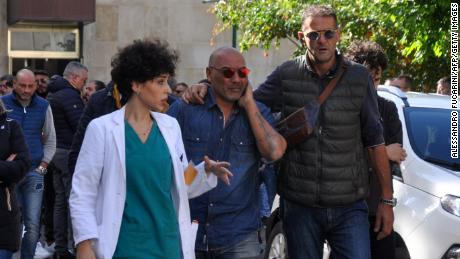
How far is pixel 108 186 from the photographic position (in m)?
5.11

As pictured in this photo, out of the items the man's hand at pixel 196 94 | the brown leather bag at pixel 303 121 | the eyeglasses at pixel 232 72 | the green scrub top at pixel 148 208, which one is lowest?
the green scrub top at pixel 148 208

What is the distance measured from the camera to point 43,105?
10.9 metres

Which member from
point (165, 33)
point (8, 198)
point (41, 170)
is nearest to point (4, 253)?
point (8, 198)

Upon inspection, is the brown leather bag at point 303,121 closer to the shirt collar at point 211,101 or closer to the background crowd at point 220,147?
the background crowd at point 220,147

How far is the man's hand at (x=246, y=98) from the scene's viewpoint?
233 inches

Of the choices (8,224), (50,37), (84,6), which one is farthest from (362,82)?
(50,37)

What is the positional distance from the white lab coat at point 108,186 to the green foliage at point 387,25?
7791 mm

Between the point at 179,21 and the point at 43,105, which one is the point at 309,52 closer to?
the point at 43,105

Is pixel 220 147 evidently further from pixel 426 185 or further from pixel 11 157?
pixel 11 157

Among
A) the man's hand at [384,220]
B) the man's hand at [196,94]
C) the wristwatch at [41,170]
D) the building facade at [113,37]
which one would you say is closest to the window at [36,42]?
the building facade at [113,37]

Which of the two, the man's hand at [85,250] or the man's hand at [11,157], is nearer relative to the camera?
the man's hand at [85,250]

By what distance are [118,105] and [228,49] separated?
1.71 m

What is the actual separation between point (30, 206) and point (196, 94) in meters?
4.86

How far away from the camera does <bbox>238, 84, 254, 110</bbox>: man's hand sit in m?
5.92
